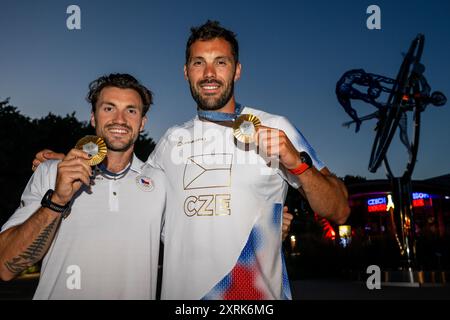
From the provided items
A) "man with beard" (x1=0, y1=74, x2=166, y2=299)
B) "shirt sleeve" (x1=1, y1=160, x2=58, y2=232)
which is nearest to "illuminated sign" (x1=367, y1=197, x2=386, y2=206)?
"man with beard" (x1=0, y1=74, x2=166, y2=299)

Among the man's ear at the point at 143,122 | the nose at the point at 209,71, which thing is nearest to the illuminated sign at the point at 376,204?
the man's ear at the point at 143,122

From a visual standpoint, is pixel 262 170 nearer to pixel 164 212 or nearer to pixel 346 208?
pixel 346 208

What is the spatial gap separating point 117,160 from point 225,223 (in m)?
1.32

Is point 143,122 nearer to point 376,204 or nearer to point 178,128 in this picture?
point 178,128

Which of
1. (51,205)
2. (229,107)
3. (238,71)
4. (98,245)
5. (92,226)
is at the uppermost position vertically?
(238,71)

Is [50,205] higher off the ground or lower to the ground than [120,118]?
lower

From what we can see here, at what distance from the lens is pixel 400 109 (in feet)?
60.0

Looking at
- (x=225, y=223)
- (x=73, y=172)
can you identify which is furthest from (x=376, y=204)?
(x=73, y=172)

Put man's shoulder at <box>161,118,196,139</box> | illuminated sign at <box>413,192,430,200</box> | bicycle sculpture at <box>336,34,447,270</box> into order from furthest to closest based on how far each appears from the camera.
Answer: illuminated sign at <box>413,192,430,200</box>
bicycle sculpture at <box>336,34,447,270</box>
man's shoulder at <box>161,118,196,139</box>

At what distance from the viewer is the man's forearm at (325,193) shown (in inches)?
117

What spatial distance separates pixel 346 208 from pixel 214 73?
1.72 metres

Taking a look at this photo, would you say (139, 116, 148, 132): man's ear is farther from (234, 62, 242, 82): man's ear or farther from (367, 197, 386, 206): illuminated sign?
(367, 197, 386, 206): illuminated sign

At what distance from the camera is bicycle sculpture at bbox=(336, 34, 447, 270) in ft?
53.1

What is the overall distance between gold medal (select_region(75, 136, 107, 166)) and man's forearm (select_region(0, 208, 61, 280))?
1.71 feet
